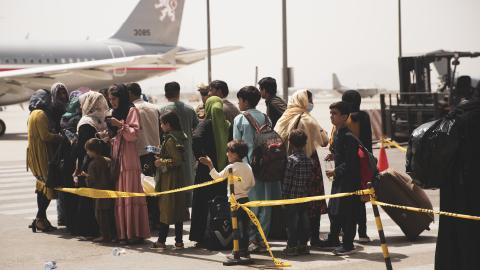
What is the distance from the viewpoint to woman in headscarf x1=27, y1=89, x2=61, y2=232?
11117 millimetres

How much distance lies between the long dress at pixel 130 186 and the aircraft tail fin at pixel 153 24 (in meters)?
41.0

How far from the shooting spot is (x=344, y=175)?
918 centimetres

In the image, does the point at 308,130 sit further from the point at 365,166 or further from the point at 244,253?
the point at 244,253

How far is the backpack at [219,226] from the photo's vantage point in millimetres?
9398

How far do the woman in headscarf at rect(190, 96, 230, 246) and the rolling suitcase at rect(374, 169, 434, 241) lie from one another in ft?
5.82

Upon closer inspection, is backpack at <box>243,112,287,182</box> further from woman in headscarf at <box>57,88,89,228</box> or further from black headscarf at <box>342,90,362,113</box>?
woman in headscarf at <box>57,88,89,228</box>

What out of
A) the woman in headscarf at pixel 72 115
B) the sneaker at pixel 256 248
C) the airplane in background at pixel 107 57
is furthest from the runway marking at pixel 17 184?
the airplane in background at pixel 107 57

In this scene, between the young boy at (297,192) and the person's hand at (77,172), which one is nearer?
the young boy at (297,192)

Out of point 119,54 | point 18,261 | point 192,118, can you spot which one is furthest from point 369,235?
point 119,54

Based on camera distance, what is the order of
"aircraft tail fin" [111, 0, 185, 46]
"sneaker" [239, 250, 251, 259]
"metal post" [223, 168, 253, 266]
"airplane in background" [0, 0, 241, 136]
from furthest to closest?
1. "aircraft tail fin" [111, 0, 185, 46]
2. "airplane in background" [0, 0, 241, 136]
3. "sneaker" [239, 250, 251, 259]
4. "metal post" [223, 168, 253, 266]

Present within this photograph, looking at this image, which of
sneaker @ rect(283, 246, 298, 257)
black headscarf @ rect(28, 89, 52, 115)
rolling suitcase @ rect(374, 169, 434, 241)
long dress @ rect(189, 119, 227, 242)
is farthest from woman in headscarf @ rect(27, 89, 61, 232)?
rolling suitcase @ rect(374, 169, 434, 241)

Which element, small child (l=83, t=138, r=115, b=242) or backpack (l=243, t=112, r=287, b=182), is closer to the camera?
backpack (l=243, t=112, r=287, b=182)

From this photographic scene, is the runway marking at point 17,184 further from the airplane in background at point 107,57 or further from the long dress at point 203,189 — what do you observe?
the airplane in background at point 107,57

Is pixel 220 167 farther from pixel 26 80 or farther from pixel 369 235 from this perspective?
pixel 26 80
